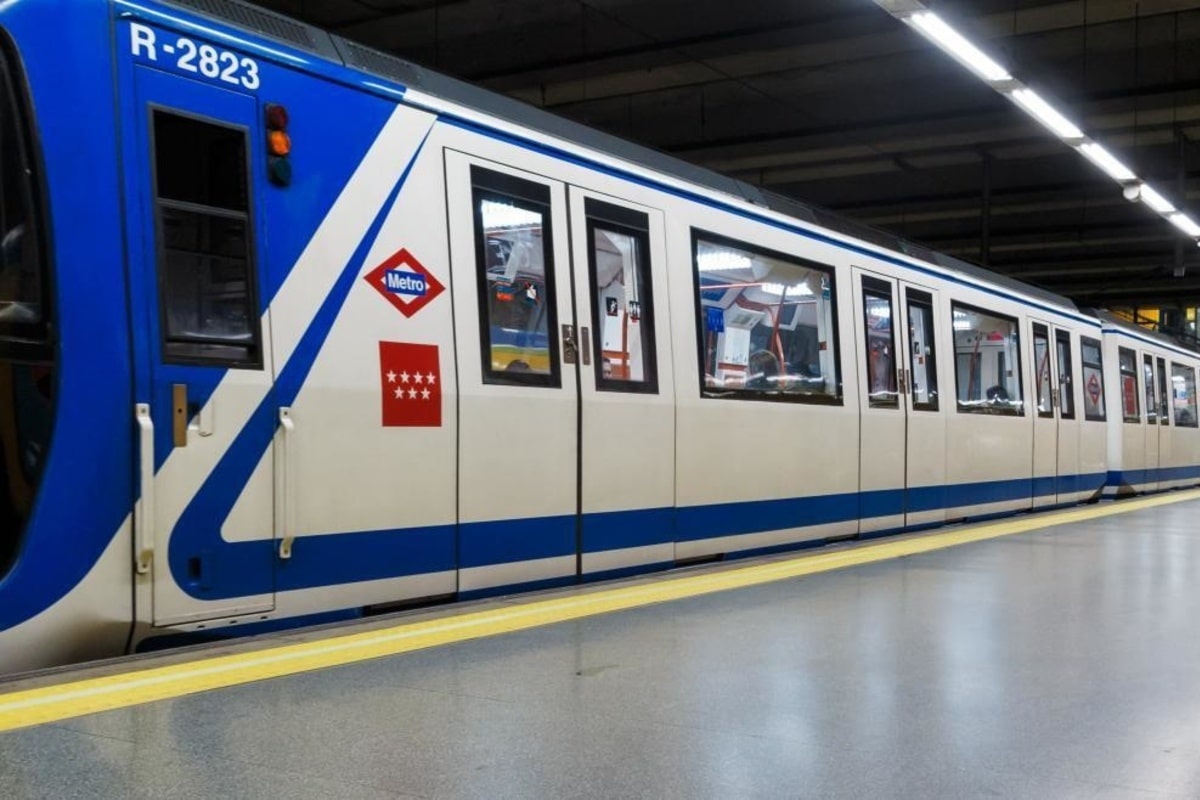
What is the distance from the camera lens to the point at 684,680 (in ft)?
12.9

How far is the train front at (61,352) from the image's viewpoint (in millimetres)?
3689

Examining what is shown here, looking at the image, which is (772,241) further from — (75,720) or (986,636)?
(75,720)

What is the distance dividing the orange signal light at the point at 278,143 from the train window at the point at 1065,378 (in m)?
11.3

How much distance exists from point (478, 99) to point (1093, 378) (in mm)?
11879

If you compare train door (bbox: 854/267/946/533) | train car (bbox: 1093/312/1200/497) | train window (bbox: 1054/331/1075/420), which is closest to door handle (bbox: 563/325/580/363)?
train door (bbox: 854/267/946/533)

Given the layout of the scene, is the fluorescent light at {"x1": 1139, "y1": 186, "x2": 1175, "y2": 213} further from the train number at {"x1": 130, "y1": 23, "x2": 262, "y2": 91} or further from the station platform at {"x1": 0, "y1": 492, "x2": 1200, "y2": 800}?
the train number at {"x1": 130, "y1": 23, "x2": 262, "y2": 91}

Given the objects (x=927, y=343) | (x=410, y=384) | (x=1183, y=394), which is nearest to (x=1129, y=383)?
Result: (x=1183, y=394)

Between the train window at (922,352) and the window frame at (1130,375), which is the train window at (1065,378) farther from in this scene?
the train window at (922,352)

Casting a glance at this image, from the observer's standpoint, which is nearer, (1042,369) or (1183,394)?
(1042,369)

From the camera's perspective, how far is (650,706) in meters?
3.60

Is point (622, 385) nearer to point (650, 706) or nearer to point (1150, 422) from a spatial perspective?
point (650, 706)

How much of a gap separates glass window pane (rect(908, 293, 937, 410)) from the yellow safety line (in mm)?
2876

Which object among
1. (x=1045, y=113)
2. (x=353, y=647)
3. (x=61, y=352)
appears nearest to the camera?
(x=61, y=352)

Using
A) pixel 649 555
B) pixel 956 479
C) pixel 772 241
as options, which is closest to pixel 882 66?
pixel 956 479
